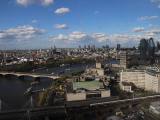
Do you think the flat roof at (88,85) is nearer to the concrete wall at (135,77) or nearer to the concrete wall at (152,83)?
the concrete wall at (152,83)

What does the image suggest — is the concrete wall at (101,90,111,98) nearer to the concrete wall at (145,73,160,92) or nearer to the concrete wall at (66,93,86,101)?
the concrete wall at (66,93,86,101)

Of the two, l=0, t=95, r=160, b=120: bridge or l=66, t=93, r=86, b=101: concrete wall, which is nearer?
l=0, t=95, r=160, b=120: bridge

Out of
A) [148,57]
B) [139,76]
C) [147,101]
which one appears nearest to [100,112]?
[147,101]

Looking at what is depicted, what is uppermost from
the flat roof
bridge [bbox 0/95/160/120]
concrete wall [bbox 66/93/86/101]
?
the flat roof

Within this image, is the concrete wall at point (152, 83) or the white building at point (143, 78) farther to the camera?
the white building at point (143, 78)

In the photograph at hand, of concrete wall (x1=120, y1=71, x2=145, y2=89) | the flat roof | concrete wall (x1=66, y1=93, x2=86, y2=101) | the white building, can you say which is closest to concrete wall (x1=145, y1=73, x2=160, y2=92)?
the white building

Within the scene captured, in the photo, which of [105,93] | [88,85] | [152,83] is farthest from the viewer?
[152,83]

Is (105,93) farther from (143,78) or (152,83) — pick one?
(143,78)

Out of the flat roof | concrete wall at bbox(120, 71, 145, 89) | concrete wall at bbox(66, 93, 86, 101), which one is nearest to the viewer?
concrete wall at bbox(66, 93, 86, 101)

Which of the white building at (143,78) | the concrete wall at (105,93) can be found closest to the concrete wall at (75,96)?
the concrete wall at (105,93)

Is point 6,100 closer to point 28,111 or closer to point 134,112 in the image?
point 28,111

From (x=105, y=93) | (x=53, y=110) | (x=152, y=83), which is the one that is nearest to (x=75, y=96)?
(x=105, y=93)
